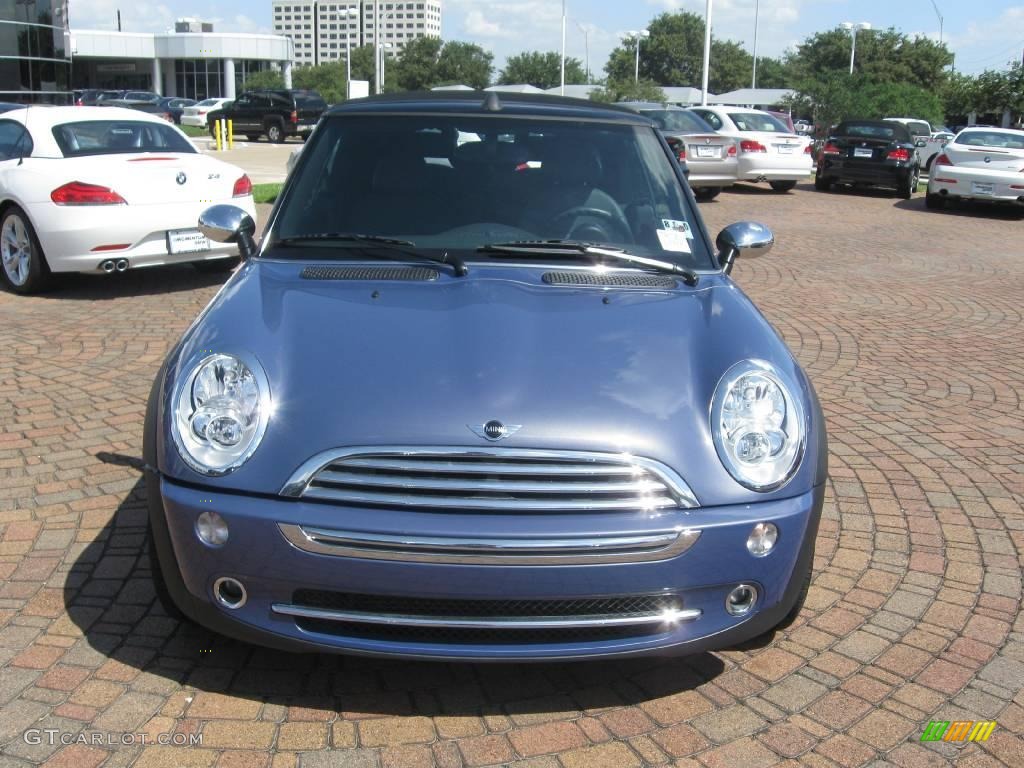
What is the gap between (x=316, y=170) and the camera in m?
4.16

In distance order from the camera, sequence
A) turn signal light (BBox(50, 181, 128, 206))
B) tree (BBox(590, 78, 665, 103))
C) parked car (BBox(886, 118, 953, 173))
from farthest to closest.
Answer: tree (BBox(590, 78, 665, 103))
parked car (BBox(886, 118, 953, 173))
turn signal light (BBox(50, 181, 128, 206))

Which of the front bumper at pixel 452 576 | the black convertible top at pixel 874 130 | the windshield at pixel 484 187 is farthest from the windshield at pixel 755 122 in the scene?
the front bumper at pixel 452 576

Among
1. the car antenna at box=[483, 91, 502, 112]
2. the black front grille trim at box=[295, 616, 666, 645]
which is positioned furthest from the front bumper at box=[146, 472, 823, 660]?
the car antenna at box=[483, 91, 502, 112]

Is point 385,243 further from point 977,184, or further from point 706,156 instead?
point 977,184

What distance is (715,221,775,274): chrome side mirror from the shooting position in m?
4.32

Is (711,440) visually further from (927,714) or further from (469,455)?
(927,714)

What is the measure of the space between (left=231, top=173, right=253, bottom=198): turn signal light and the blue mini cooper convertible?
592cm

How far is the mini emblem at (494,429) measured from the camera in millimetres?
2770

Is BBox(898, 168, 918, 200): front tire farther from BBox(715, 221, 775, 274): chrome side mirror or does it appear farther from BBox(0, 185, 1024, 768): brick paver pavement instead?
BBox(715, 221, 775, 274): chrome side mirror

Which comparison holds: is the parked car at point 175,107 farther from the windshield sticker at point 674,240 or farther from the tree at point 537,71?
the tree at point 537,71

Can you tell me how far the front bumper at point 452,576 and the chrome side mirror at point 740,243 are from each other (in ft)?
5.31

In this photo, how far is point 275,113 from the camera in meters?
34.4

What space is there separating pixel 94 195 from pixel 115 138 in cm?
106

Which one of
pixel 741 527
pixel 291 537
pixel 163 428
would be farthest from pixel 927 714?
pixel 163 428
